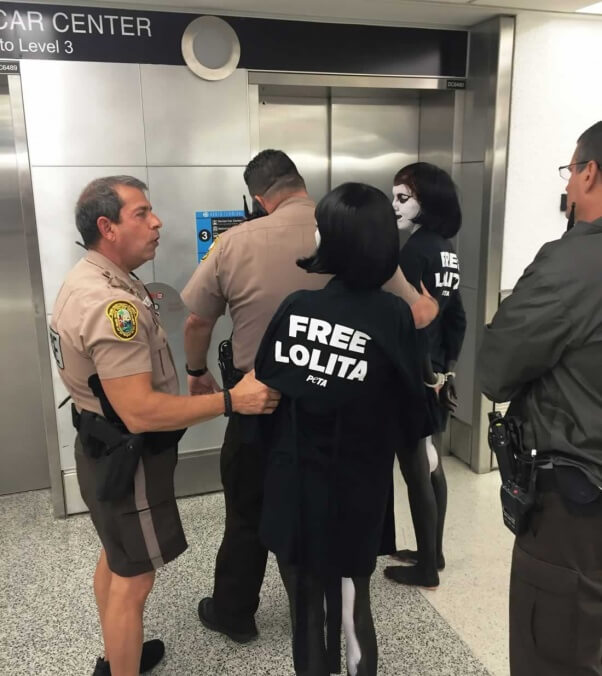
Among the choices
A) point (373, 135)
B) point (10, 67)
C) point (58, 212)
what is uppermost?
point (10, 67)

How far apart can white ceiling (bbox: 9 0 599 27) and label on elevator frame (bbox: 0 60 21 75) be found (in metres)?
0.30

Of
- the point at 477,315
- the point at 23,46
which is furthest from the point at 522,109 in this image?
the point at 23,46

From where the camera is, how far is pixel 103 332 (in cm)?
159

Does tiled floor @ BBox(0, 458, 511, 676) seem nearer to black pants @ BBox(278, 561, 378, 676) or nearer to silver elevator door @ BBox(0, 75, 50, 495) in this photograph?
silver elevator door @ BBox(0, 75, 50, 495)

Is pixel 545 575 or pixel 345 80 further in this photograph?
pixel 345 80

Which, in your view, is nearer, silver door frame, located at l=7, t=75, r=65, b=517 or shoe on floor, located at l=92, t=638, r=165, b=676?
shoe on floor, located at l=92, t=638, r=165, b=676

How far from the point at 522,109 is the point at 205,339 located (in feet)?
7.27

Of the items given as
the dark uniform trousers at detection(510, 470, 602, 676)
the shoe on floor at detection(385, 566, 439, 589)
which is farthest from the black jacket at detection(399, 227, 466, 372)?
the dark uniform trousers at detection(510, 470, 602, 676)

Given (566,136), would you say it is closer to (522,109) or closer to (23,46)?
(522,109)

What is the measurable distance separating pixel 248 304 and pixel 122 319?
471 mm

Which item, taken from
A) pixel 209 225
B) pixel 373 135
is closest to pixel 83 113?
pixel 209 225

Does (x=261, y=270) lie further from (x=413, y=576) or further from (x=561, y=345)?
(x=413, y=576)

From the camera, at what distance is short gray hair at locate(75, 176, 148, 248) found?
177 centimetres

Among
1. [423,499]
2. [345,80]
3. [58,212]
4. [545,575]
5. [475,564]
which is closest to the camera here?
[545,575]
